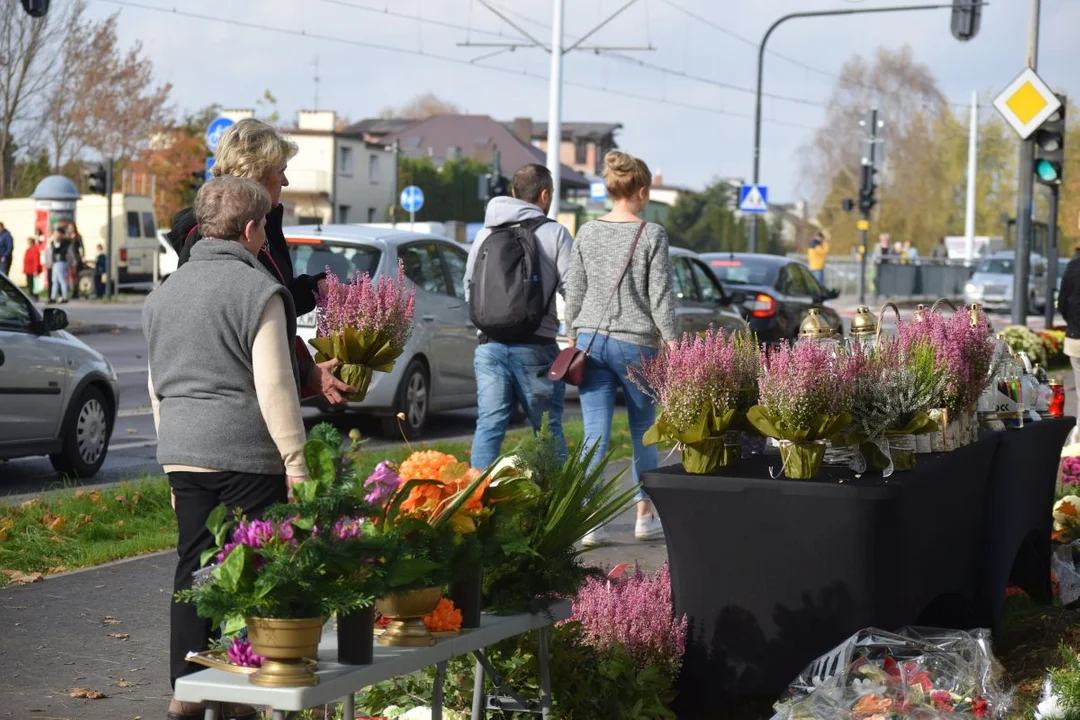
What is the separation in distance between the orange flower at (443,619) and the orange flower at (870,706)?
1.12 m

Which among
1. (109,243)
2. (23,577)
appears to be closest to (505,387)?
(23,577)

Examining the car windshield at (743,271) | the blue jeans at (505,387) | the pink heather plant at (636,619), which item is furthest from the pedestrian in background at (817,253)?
the pink heather plant at (636,619)

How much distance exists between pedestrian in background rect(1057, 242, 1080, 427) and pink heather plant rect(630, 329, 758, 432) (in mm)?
6932

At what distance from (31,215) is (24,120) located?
389 centimetres

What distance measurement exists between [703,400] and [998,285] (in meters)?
41.5

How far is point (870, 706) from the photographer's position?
13.5 ft

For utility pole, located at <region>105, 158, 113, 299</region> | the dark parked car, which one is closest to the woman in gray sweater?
the dark parked car

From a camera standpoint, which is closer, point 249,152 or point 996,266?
point 249,152

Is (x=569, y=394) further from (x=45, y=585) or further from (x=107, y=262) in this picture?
(x=107, y=262)

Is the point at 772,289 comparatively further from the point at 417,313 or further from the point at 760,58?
the point at 760,58

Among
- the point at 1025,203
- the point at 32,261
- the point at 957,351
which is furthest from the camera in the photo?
the point at 32,261

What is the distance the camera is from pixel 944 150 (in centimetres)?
8294

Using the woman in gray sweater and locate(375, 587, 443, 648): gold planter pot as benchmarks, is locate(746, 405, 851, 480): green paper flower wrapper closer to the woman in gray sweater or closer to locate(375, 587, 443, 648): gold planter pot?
locate(375, 587, 443, 648): gold planter pot

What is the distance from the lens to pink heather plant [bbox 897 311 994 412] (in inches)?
204
